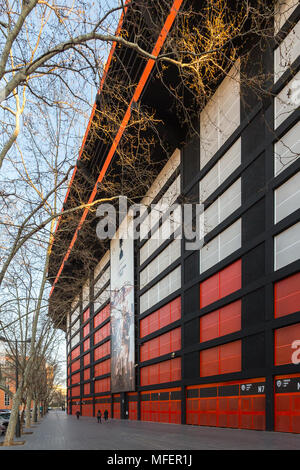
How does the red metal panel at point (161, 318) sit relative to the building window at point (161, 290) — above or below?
below

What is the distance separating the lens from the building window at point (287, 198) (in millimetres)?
19453

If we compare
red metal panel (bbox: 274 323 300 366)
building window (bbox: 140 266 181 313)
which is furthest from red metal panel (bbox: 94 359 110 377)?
red metal panel (bbox: 274 323 300 366)

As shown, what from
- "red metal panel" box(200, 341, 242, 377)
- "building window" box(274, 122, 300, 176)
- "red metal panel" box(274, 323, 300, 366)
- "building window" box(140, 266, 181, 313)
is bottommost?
"red metal panel" box(200, 341, 242, 377)

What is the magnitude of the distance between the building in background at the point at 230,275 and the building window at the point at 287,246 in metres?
0.05

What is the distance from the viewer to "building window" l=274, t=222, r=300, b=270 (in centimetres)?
1920

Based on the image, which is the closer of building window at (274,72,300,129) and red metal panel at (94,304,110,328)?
building window at (274,72,300,129)

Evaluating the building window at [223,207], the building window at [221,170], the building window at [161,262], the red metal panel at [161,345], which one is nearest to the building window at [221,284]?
the building window at [223,207]

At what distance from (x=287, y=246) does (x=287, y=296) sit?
2.15m

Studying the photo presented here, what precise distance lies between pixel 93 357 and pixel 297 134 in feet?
163

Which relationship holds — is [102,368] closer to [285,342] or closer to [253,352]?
[253,352]

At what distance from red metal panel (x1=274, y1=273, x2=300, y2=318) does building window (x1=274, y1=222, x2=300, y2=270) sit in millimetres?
765

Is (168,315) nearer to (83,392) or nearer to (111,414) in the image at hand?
(111,414)

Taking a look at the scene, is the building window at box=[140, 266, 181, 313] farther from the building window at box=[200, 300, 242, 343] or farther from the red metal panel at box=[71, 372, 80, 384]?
the red metal panel at box=[71, 372, 80, 384]

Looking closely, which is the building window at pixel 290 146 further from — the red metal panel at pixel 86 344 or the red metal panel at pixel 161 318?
the red metal panel at pixel 86 344
